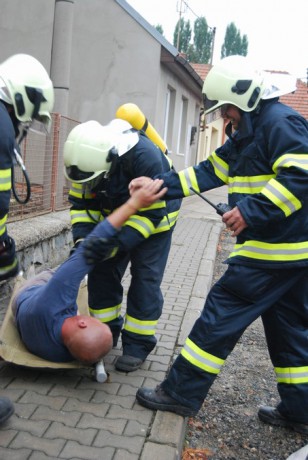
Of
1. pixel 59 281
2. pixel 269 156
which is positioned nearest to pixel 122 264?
pixel 59 281

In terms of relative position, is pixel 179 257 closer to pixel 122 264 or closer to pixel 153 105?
pixel 122 264

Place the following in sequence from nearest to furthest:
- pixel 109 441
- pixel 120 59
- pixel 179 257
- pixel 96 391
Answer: pixel 109 441
pixel 96 391
pixel 179 257
pixel 120 59

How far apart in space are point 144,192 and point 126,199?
22.2 inches

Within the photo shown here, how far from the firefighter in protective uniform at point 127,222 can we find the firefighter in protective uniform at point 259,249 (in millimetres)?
363

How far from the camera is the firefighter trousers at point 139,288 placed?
3.76 metres

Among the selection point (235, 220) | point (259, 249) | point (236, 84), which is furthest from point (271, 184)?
point (236, 84)

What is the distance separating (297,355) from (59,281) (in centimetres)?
141

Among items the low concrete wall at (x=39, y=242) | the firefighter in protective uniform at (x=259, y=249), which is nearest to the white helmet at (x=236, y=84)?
the firefighter in protective uniform at (x=259, y=249)

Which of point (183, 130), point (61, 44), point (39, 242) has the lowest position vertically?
point (39, 242)

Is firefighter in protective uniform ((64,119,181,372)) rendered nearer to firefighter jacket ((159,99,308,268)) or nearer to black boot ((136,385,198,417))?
black boot ((136,385,198,417))

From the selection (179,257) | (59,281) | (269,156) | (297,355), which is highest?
(269,156)

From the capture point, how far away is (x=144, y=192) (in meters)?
3.15

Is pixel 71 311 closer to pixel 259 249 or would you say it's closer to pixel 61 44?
pixel 259 249

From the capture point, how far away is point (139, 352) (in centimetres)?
377
